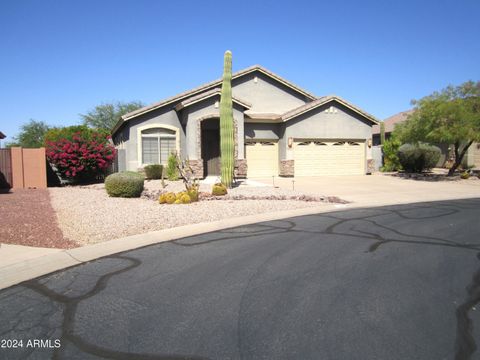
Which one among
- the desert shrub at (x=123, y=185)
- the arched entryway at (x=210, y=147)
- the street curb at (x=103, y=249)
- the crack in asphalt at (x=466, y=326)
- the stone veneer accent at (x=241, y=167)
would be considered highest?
the arched entryway at (x=210, y=147)

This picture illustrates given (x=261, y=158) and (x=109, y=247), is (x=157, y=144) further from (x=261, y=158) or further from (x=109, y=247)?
(x=109, y=247)

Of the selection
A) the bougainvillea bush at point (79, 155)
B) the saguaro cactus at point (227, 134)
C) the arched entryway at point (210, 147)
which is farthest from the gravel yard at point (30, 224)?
the arched entryway at point (210, 147)

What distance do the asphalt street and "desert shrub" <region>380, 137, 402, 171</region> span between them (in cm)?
2177

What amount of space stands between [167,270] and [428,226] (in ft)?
20.8

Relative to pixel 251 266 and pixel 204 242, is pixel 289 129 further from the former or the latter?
pixel 251 266

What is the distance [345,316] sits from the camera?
4109 mm

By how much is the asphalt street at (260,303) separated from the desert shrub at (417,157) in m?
20.4

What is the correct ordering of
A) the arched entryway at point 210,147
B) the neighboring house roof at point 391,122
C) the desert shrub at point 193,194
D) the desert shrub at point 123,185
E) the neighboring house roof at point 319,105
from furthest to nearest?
1. the neighboring house roof at point 391,122
2. the neighboring house roof at point 319,105
3. the arched entryway at point 210,147
4. the desert shrub at point 123,185
5. the desert shrub at point 193,194

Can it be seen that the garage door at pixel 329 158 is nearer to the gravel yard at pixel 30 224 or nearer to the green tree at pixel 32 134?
the gravel yard at pixel 30 224

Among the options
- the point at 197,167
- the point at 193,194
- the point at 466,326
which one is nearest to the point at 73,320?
the point at 466,326

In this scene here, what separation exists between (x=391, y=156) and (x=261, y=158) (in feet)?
36.0

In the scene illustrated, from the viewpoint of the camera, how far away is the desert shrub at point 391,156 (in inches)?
1104

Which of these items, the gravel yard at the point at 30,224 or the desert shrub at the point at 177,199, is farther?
the desert shrub at the point at 177,199

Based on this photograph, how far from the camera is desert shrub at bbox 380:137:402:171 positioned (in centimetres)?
2803
